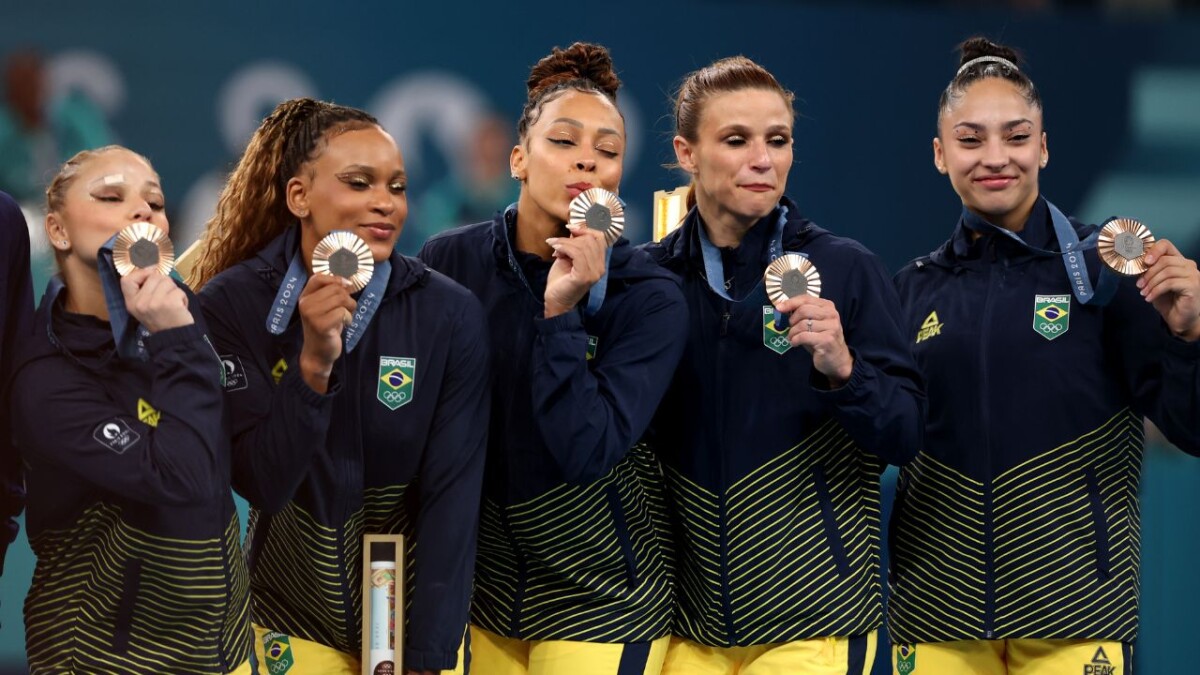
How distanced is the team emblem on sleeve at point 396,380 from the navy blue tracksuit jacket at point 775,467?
0.64 meters

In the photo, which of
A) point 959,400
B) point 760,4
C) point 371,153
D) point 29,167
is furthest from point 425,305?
point 760,4

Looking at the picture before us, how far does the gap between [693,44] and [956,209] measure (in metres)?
1.42

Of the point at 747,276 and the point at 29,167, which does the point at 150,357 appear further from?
the point at 29,167

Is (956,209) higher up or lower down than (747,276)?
higher up

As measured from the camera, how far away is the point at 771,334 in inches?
139

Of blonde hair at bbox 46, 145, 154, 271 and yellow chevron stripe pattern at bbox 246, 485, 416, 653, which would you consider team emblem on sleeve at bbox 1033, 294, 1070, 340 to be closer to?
yellow chevron stripe pattern at bbox 246, 485, 416, 653

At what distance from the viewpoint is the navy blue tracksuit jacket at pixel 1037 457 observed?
3715mm

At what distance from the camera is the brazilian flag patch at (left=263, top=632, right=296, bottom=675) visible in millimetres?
3424

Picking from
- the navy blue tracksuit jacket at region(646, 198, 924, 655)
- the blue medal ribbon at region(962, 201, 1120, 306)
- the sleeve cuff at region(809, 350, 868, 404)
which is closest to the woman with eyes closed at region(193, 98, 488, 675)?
the navy blue tracksuit jacket at region(646, 198, 924, 655)

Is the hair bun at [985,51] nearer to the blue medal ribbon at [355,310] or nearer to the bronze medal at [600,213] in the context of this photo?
the bronze medal at [600,213]

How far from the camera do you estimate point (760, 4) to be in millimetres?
6914

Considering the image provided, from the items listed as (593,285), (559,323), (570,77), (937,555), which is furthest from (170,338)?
(937,555)

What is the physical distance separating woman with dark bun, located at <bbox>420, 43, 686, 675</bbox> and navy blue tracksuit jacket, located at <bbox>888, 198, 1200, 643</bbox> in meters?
0.72

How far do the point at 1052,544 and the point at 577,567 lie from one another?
3.75 feet
